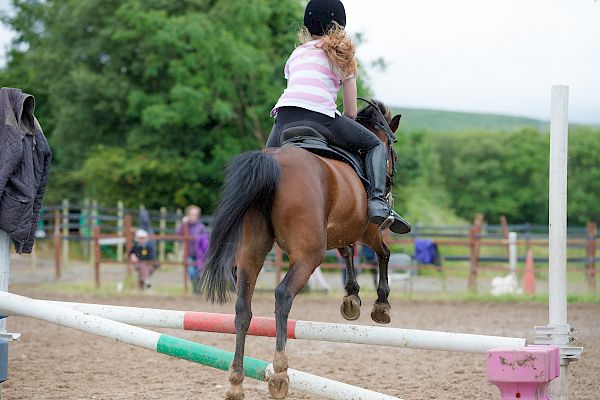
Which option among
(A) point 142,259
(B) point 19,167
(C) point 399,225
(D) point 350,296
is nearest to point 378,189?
(C) point 399,225

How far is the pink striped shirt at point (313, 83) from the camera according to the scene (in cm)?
566

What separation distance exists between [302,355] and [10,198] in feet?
18.6

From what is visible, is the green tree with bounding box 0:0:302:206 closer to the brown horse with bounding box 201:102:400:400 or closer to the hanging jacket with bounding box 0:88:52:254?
the hanging jacket with bounding box 0:88:52:254

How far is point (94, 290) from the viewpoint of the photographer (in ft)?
62.4

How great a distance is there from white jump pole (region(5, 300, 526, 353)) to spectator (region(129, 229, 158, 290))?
47.3ft

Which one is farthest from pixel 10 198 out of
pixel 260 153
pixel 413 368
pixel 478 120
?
pixel 478 120

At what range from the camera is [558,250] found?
4758 millimetres

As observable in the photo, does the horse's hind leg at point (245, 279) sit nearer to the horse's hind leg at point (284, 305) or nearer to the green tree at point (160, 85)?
the horse's hind leg at point (284, 305)

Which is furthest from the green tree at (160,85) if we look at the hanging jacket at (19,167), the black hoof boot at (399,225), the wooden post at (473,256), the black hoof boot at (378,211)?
the hanging jacket at (19,167)

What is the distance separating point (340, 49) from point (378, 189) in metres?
0.96

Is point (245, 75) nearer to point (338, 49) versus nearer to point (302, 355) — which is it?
point (302, 355)

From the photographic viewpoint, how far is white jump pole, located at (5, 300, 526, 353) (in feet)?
15.5

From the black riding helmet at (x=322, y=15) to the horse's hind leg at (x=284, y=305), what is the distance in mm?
1660

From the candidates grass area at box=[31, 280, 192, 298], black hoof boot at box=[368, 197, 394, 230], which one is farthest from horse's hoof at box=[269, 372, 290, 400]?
grass area at box=[31, 280, 192, 298]
